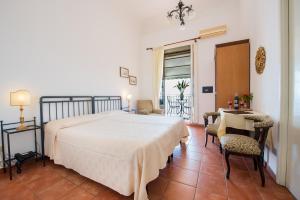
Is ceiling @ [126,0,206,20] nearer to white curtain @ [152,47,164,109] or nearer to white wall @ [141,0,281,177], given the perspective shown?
white wall @ [141,0,281,177]

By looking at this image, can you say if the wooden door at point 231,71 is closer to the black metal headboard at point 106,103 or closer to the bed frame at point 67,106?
the black metal headboard at point 106,103

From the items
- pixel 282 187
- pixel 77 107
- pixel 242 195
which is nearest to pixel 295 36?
pixel 282 187

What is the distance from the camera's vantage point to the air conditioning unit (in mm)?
3939

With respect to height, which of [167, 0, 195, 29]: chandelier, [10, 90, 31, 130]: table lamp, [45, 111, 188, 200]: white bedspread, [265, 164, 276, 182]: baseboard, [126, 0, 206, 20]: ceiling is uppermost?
[126, 0, 206, 20]: ceiling

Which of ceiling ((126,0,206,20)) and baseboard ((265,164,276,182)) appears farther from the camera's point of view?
ceiling ((126,0,206,20))

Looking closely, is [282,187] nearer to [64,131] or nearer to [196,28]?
[64,131]

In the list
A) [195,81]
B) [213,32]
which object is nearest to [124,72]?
[195,81]

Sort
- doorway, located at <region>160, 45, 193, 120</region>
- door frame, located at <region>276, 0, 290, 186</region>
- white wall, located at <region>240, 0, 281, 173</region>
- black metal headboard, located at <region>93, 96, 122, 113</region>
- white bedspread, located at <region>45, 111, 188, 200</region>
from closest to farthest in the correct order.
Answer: white bedspread, located at <region>45, 111, 188, 200</region> → door frame, located at <region>276, 0, 290, 186</region> → white wall, located at <region>240, 0, 281, 173</region> → black metal headboard, located at <region>93, 96, 122, 113</region> → doorway, located at <region>160, 45, 193, 120</region>

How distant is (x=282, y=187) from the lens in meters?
1.56

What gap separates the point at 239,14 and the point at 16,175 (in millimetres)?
6004

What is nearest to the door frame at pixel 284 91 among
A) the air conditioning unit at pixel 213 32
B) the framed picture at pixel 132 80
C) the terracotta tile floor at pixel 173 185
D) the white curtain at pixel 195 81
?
the terracotta tile floor at pixel 173 185

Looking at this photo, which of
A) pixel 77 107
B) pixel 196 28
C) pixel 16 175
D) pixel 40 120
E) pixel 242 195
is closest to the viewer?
pixel 242 195

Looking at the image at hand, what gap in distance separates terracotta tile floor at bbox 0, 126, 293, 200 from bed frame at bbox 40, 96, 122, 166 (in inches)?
21.2

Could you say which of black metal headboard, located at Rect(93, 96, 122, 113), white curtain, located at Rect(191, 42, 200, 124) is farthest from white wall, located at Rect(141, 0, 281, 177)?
black metal headboard, located at Rect(93, 96, 122, 113)
